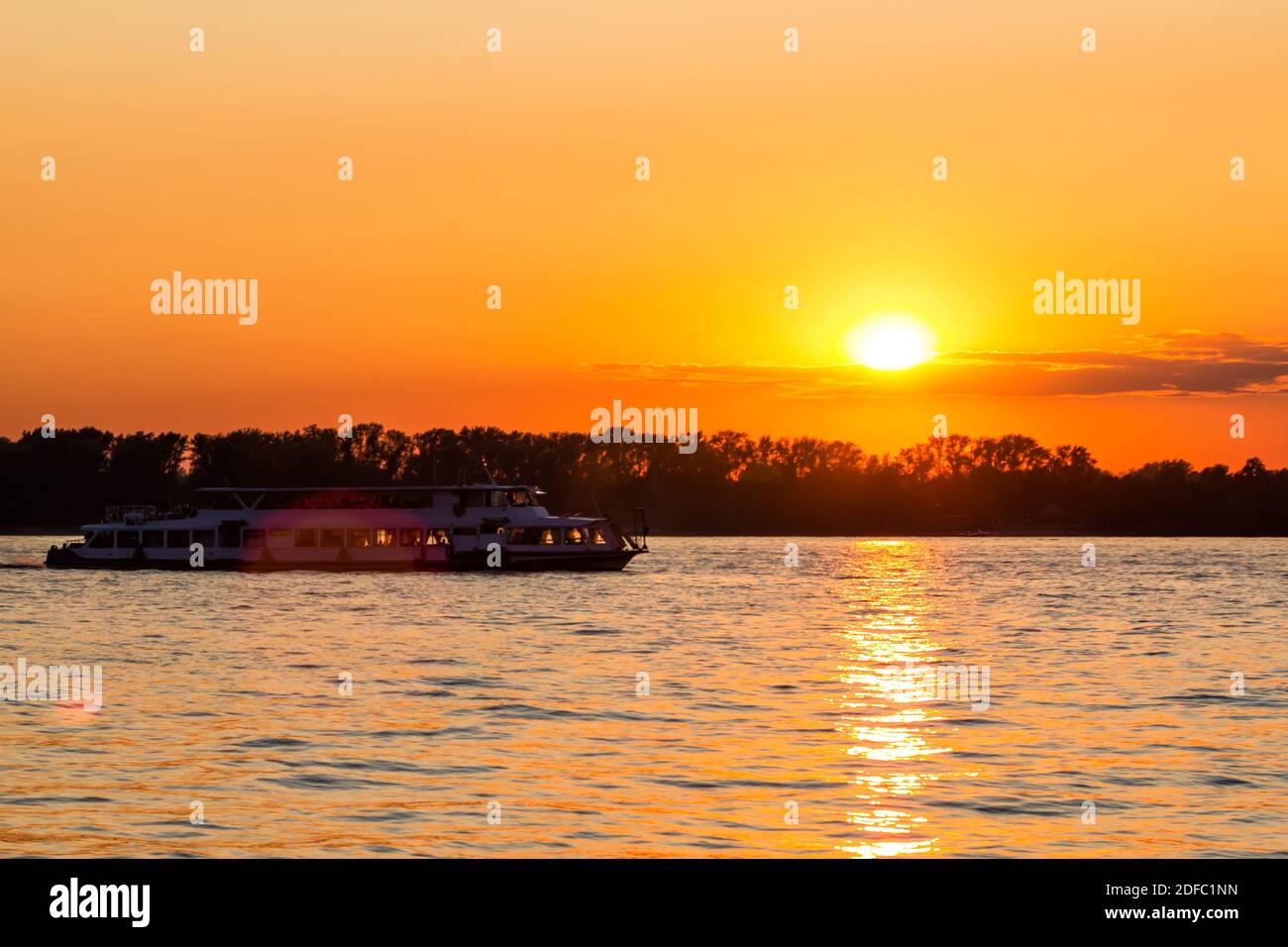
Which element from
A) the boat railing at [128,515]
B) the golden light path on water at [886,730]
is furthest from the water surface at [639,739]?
the boat railing at [128,515]

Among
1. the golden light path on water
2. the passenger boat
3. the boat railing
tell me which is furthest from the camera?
the boat railing

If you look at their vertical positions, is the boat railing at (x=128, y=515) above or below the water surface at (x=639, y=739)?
above

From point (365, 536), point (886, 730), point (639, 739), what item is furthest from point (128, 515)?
point (886, 730)

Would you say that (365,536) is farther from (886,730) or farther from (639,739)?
(639,739)

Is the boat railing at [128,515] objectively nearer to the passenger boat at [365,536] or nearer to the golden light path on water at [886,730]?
the passenger boat at [365,536]

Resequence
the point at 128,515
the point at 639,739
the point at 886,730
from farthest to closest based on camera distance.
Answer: the point at 128,515 < the point at 886,730 < the point at 639,739

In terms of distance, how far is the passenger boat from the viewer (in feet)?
365

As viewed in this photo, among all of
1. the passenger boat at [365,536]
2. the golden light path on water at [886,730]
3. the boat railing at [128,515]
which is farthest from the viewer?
the boat railing at [128,515]

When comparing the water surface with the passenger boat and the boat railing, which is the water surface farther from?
the boat railing

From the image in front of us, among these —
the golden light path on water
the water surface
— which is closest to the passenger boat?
the golden light path on water

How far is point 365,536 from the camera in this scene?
4621 inches

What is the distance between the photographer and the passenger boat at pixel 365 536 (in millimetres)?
111312
